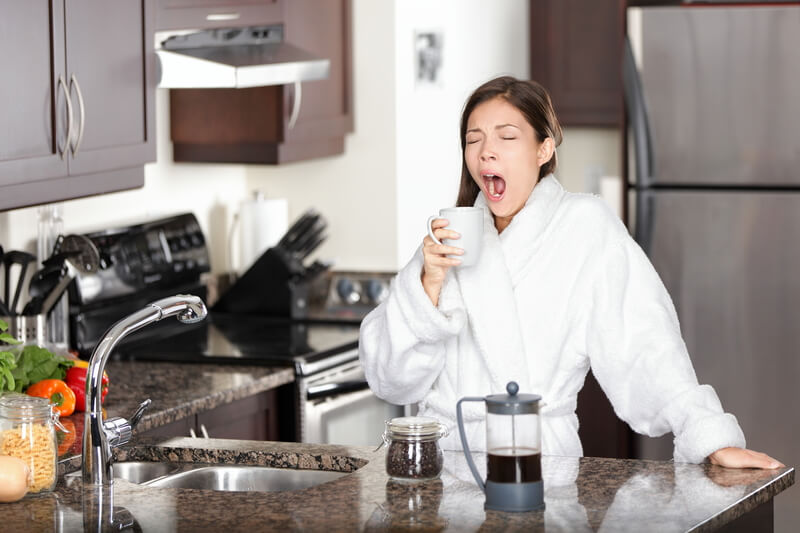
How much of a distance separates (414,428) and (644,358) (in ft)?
1.76

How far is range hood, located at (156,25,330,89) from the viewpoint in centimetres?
346

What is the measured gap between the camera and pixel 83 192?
3.12m

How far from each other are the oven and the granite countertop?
2.6 inches

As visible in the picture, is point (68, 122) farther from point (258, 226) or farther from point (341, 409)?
point (258, 226)

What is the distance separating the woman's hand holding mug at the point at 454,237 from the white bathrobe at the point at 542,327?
0.38ft

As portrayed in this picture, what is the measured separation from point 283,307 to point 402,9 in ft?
3.51

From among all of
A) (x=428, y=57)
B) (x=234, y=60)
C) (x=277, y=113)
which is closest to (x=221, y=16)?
(x=234, y=60)

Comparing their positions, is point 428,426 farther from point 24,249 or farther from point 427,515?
point 24,249

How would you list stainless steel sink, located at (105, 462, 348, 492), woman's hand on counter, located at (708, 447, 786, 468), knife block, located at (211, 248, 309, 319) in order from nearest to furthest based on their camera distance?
woman's hand on counter, located at (708, 447, 786, 468), stainless steel sink, located at (105, 462, 348, 492), knife block, located at (211, 248, 309, 319)

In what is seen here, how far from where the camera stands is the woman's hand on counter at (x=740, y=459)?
2.20m

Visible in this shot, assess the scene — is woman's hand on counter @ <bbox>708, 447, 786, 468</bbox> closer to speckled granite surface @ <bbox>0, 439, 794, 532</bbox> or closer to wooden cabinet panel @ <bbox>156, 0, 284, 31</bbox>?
speckled granite surface @ <bbox>0, 439, 794, 532</bbox>

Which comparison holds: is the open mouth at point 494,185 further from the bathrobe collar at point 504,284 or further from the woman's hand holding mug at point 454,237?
the woman's hand holding mug at point 454,237

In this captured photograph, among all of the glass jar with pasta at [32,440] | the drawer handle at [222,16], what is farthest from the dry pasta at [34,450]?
the drawer handle at [222,16]

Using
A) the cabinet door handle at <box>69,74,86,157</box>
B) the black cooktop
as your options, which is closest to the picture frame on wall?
the black cooktop
